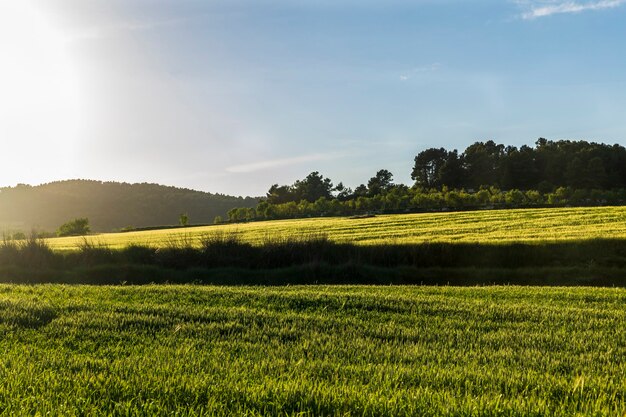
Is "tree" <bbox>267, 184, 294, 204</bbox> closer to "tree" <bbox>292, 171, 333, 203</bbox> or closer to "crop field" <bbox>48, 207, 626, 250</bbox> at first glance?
"tree" <bbox>292, 171, 333, 203</bbox>

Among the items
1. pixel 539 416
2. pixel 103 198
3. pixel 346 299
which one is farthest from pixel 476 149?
pixel 539 416

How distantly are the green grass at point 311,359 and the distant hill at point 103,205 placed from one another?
90.1 meters

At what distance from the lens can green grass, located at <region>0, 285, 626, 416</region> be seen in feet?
11.6

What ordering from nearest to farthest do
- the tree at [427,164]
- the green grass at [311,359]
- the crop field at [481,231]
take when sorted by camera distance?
1. the green grass at [311,359]
2. the crop field at [481,231]
3. the tree at [427,164]

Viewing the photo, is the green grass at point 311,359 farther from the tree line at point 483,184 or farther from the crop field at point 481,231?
the tree line at point 483,184

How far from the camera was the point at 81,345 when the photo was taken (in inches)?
227

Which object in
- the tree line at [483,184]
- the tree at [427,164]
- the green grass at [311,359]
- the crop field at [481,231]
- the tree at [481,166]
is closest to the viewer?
the green grass at [311,359]

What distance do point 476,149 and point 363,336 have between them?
9340 cm

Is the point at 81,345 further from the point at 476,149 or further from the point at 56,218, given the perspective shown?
the point at 56,218

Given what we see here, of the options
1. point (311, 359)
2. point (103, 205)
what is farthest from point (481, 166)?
point (311, 359)

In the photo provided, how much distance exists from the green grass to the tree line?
50.9 m

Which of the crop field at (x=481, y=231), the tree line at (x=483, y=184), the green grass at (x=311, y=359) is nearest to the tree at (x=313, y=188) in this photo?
the tree line at (x=483, y=184)

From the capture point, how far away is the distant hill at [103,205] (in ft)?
317

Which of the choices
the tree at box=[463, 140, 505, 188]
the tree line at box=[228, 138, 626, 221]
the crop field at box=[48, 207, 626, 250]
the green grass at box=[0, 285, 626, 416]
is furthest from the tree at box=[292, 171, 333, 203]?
the green grass at box=[0, 285, 626, 416]
